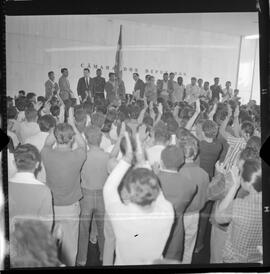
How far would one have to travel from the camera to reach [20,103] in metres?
2.03

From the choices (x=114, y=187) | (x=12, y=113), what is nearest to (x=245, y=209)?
(x=114, y=187)

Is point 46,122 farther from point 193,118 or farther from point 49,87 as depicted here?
point 193,118

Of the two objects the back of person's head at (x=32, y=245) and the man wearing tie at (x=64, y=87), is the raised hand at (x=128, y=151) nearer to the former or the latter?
the man wearing tie at (x=64, y=87)

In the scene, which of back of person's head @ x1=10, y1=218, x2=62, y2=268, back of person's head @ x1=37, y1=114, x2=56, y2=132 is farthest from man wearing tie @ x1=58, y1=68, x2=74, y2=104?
back of person's head @ x1=10, y1=218, x2=62, y2=268

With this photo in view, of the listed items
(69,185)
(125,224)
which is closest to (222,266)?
(125,224)

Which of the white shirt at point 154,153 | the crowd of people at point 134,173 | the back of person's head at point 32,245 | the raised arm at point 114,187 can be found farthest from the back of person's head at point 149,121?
the back of person's head at point 32,245

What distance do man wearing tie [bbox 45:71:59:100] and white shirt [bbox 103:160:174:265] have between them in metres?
0.45

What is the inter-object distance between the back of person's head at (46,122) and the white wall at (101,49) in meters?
0.12

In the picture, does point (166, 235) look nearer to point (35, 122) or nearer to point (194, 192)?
point (194, 192)

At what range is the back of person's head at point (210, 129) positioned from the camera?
207 cm

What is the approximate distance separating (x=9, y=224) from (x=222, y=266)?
102 centimetres

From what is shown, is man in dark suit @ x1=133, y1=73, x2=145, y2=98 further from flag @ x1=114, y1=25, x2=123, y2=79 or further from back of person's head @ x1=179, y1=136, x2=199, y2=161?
back of person's head @ x1=179, y1=136, x2=199, y2=161

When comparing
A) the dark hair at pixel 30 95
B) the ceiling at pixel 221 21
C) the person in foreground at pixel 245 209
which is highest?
the ceiling at pixel 221 21

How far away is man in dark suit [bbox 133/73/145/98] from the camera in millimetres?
2040
